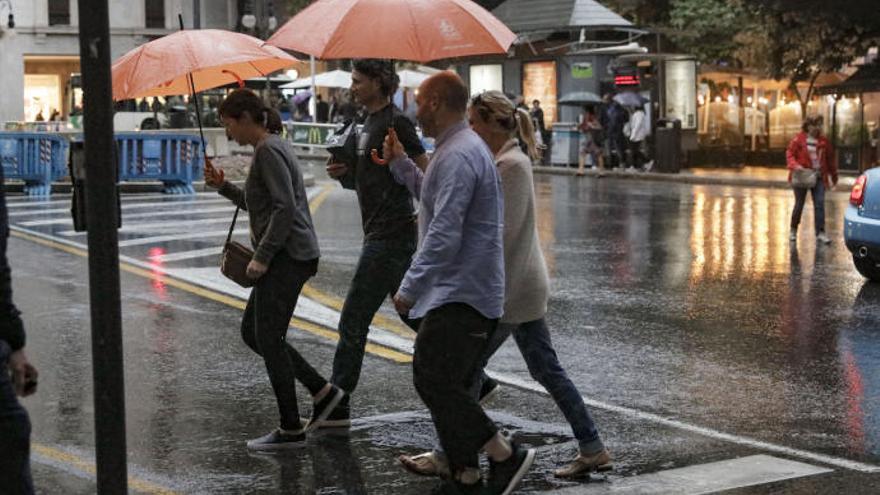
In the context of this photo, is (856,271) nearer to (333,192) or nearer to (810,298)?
(810,298)

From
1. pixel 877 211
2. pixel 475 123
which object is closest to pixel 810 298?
pixel 877 211

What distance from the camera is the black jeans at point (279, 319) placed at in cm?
738

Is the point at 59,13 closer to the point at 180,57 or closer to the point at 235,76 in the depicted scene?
the point at 235,76

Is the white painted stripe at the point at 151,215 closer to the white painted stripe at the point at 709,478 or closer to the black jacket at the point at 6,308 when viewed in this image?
the white painted stripe at the point at 709,478

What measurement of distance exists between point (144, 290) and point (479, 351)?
7.46m

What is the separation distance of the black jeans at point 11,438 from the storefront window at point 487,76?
37205mm

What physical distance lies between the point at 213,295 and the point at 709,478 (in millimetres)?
6794

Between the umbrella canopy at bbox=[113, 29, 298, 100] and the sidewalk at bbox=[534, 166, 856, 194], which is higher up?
the umbrella canopy at bbox=[113, 29, 298, 100]

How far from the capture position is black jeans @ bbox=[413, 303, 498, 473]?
618 centimetres

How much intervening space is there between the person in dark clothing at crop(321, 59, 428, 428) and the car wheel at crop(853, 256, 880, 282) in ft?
25.2

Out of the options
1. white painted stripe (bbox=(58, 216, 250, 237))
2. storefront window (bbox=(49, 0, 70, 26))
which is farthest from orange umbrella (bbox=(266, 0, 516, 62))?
storefront window (bbox=(49, 0, 70, 26))

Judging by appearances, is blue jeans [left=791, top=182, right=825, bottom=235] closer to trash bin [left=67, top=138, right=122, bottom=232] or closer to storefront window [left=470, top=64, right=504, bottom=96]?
trash bin [left=67, top=138, right=122, bottom=232]

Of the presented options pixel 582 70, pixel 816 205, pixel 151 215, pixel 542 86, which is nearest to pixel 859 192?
pixel 816 205

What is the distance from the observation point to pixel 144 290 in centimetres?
1323
